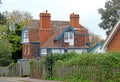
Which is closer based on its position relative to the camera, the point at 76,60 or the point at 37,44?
the point at 76,60

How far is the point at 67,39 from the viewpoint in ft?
216

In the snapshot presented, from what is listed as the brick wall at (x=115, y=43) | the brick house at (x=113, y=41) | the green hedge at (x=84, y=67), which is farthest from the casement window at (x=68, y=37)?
the brick wall at (x=115, y=43)

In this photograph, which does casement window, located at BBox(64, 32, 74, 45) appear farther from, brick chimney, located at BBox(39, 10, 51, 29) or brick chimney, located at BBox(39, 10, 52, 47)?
brick chimney, located at BBox(39, 10, 51, 29)

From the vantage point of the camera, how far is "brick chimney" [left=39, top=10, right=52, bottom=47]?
217ft

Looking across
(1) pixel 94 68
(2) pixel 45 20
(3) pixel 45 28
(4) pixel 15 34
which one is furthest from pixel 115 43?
(4) pixel 15 34

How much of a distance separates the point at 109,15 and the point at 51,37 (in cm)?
1048

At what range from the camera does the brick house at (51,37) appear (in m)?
65.4

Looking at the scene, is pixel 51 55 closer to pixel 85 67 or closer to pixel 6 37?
pixel 85 67

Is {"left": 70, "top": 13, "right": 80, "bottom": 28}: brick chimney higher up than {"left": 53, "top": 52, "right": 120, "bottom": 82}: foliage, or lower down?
higher up

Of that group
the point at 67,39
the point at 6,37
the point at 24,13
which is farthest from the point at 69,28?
the point at 24,13

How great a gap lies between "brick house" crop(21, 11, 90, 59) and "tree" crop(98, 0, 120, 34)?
→ 421cm

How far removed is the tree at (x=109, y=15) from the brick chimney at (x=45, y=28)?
345 inches

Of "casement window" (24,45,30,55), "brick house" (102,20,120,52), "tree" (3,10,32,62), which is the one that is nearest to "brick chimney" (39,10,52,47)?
"casement window" (24,45,30,55)

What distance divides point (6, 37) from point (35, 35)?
13761mm
